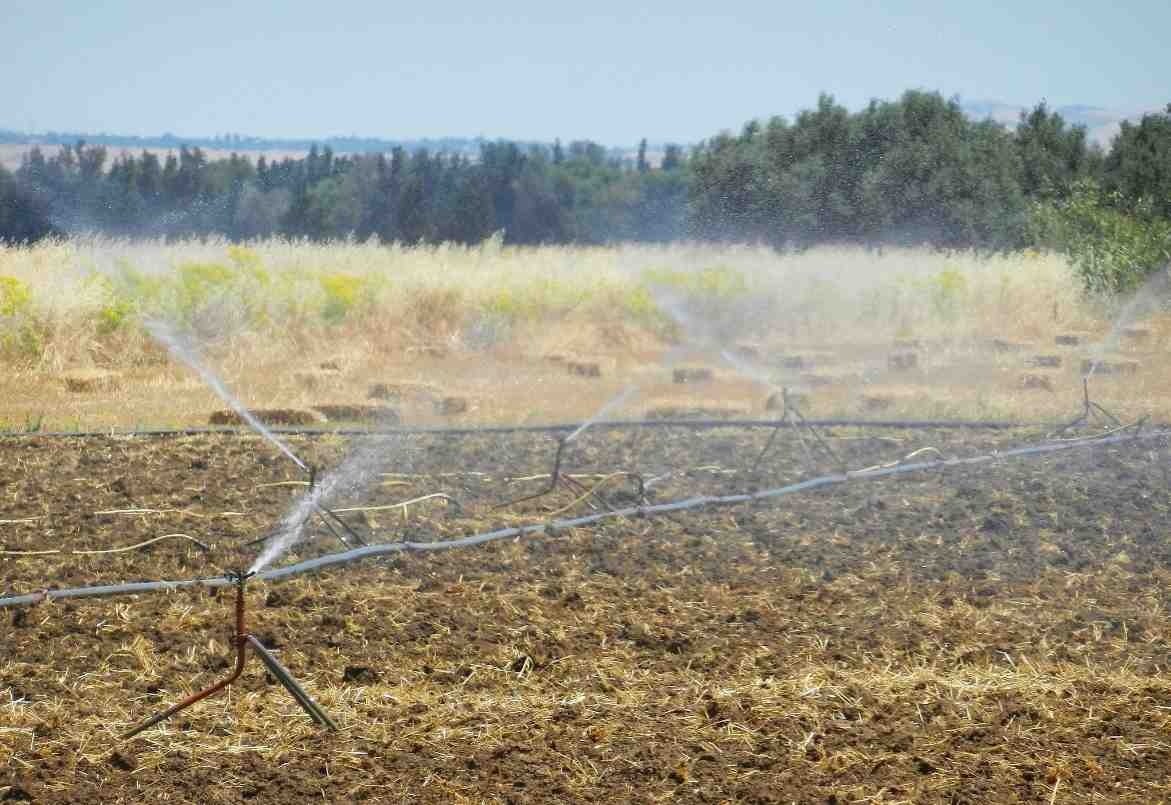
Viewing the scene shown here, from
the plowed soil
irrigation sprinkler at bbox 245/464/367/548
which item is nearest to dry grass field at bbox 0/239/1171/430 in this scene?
the plowed soil

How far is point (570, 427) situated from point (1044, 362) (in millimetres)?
7235

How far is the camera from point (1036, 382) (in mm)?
12648

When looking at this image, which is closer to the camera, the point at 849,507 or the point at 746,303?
the point at 849,507

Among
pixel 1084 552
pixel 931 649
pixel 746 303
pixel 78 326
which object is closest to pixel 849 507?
pixel 1084 552

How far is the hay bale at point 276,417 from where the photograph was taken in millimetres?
9289

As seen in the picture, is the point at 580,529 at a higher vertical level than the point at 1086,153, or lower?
lower

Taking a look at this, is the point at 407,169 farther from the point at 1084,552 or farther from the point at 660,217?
the point at 1084,552

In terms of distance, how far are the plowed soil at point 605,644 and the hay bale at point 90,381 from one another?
3.39m

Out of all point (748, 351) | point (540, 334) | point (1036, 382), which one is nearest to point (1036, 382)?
point (1036, 382)

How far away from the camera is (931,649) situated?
4707 millimetres

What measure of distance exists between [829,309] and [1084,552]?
11.8m

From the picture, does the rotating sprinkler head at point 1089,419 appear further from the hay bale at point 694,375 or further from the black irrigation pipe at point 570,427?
the hay bale at point 694,375

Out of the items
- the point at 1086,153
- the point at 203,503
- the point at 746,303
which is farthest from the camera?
the point at 1086,153

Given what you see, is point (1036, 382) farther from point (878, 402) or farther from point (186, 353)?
point (186, 353)
